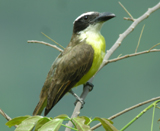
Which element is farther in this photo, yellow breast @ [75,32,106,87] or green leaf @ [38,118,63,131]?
yellow breast @ [75,32,106,87]

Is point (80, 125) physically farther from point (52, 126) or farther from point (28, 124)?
point (28, 124)

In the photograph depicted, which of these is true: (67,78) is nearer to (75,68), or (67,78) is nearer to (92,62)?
(75,68)

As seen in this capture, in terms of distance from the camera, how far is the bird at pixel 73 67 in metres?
2.61

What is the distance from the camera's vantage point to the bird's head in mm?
2823

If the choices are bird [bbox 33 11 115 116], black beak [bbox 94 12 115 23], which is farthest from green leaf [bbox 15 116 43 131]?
black beak [bbox 94 12 115 23]

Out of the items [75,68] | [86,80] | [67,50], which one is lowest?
[86,80]

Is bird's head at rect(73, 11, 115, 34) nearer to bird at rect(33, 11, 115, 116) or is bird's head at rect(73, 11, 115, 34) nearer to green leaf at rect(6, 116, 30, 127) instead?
bird at rect(33, 11, 115, 116)

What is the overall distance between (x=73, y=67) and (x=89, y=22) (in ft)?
1.82

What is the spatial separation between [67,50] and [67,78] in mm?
318

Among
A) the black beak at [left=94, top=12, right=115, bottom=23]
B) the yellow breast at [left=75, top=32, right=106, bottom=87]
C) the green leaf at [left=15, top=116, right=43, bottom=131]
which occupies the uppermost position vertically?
the black beak at [left=94, top=12, right=115, bottom=23]

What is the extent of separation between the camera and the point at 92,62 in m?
2.67

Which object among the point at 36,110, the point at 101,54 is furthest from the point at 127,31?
the point at 36,110

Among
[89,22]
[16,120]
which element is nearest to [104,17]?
[89,22]

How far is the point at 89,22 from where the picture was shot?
2.88 meters
